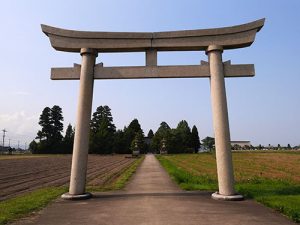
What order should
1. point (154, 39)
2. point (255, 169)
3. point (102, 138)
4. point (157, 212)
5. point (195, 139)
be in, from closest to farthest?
1. point (157, 212)
2. point (154, 39)
3. point (255, 169)
4. point (102, 138)
5. point (195, 139)

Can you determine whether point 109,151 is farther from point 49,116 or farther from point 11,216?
point 11,216

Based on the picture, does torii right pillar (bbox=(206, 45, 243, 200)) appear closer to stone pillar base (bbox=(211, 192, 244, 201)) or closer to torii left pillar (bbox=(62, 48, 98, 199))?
stone pillar base (bbox=(211, 192, 244, 201))

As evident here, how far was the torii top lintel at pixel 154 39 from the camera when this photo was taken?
38.4ft

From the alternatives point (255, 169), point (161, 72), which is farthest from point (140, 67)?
point (255, 169)

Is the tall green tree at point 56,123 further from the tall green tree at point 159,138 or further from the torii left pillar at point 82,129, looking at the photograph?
the torii left pillar at point 82,129

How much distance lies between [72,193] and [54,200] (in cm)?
61

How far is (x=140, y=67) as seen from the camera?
38.8 ft

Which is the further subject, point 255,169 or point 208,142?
point 208,142

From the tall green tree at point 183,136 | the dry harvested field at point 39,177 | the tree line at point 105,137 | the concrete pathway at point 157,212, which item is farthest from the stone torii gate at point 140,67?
the tall green tree at point 183,136

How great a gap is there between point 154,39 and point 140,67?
3.69 ft

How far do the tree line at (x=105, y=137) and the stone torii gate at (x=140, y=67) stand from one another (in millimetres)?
68720

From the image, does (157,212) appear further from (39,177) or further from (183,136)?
(183,136)

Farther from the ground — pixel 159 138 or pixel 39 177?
pixel 159 138

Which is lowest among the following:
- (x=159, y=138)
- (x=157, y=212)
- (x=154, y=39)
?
(x=157, y=212)
